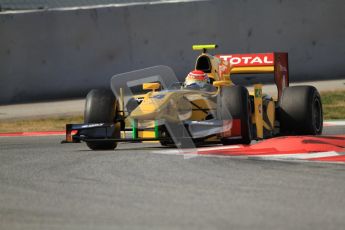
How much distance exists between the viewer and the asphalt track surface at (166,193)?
254 inches

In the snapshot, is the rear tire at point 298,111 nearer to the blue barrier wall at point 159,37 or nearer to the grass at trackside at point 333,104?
the grass at trackside at point 333,104

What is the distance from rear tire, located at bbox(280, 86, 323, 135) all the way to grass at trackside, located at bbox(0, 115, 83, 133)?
5862 mm

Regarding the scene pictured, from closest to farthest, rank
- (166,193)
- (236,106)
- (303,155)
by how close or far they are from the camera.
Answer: (166,193)
(303,155)
(236,106)

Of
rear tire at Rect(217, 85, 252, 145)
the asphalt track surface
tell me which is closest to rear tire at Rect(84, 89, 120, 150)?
the asphalt track surface

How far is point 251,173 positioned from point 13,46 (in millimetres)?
12293

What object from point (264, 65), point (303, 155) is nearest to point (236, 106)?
point (303, 155)

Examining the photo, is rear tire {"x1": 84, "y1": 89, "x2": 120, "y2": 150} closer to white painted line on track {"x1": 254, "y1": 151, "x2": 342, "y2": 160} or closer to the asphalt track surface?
the asphalt track surface

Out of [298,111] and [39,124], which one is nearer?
[298,111]

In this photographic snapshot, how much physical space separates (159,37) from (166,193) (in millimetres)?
13145

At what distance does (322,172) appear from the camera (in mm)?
8805

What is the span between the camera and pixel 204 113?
1180cm

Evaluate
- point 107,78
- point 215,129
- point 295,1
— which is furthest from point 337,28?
point 215,129

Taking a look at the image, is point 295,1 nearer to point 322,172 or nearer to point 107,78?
point 107,78

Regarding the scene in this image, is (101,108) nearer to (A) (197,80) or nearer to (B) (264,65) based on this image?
(A) (197,80)
